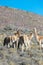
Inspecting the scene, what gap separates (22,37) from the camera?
68.6 feet

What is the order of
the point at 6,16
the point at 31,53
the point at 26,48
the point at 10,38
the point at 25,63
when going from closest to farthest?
1. the point at 25,63
2. the point at 31,53
3. the point at 26,48
4. the point at 10,38
5. the point at 6,16

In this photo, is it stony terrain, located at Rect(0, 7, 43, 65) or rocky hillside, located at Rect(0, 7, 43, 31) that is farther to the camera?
rocky hillside, located at Rect(0, 7, 43, 31)

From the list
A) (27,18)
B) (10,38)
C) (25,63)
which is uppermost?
(27,18)

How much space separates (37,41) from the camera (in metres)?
23.2

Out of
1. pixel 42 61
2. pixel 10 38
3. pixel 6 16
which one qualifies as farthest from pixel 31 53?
pixel 6 16

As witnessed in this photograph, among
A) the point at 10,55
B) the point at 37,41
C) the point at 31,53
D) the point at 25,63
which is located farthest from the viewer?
the point at 37,41

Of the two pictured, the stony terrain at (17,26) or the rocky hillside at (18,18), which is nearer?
the stony terrain at (17,26)

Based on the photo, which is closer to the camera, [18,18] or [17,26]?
[17,26]

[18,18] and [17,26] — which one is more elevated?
[18,18]

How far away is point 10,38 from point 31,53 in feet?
13.5

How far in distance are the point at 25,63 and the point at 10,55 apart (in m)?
2.08

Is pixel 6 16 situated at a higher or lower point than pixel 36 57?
higher

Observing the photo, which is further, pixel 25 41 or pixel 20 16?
pixel 20 16

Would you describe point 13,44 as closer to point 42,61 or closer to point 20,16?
point 42,61
